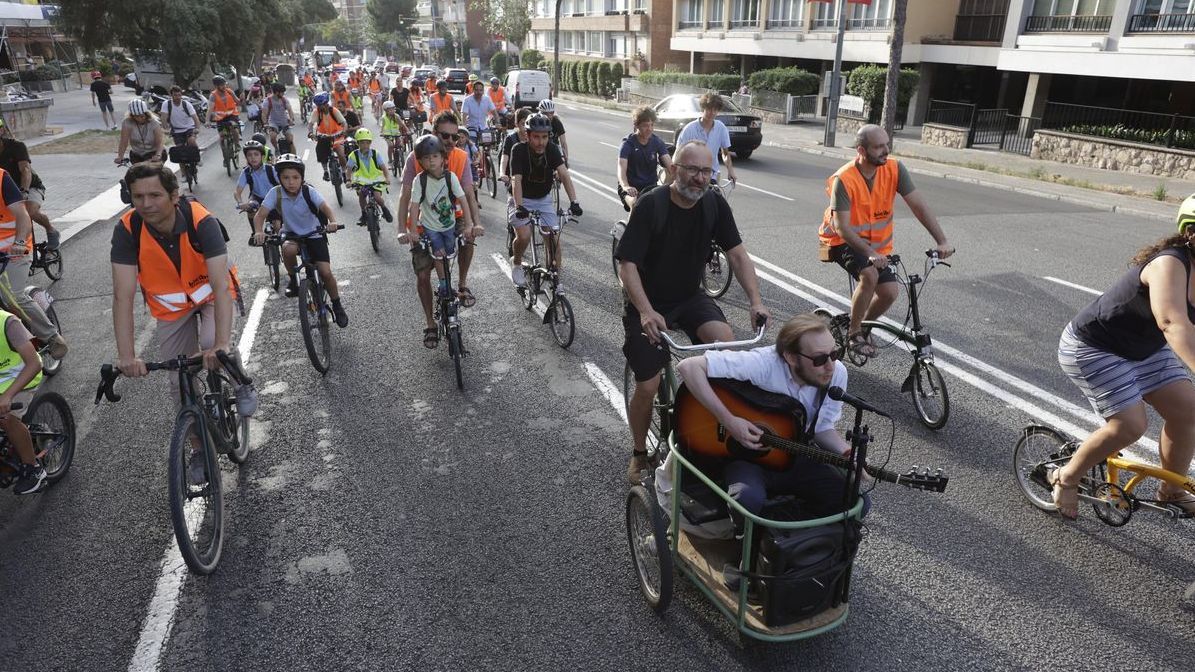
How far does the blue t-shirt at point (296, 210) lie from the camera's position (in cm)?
706

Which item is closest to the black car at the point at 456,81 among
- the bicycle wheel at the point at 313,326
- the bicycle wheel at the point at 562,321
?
the bicycle wheel at the point at 313,326

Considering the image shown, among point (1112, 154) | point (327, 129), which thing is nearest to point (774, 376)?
point (327, 129)

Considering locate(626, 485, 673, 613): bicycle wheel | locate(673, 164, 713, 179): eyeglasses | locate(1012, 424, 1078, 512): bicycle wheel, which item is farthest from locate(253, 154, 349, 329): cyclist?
locate(1012, 424, 1078, 512): bicycle wheel

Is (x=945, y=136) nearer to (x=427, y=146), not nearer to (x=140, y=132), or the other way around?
(x=427, y=146)

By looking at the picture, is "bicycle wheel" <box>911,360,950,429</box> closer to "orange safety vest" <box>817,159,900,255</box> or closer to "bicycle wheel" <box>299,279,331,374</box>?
"orange safety vest" <box>817,159,900,255</box>

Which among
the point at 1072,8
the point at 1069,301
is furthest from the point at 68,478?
the point at 1072,8

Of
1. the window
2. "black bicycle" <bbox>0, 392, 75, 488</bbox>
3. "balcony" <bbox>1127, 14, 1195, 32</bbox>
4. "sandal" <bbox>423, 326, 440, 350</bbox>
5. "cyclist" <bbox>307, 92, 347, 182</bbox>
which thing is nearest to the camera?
"black bicycle" <bbox>0, 392, 75, 488</bbox>

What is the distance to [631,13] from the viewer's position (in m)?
53.9

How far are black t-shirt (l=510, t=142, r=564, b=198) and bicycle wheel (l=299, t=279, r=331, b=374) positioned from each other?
2.45 m

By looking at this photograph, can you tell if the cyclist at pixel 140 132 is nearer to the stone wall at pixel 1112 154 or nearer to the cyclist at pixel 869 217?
the cyclist at pixel 869 217

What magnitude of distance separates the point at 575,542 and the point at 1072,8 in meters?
26.8

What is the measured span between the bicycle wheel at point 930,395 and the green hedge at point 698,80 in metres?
35.3

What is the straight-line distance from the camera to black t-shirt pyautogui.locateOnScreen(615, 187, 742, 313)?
4.44 metres

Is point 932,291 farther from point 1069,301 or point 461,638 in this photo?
point 461,638
